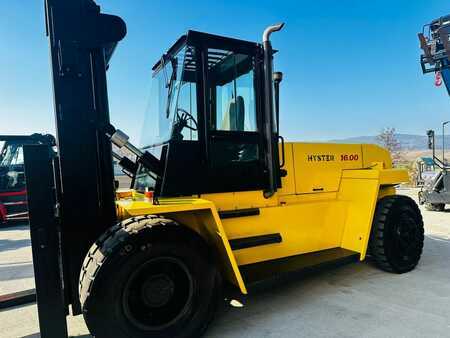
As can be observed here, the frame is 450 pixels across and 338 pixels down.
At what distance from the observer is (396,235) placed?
441 cm

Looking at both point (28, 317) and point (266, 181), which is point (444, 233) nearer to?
point (266, 181)

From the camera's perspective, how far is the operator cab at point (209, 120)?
3.10 m

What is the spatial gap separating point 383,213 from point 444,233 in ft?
12.4

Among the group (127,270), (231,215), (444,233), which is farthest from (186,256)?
(444,233)

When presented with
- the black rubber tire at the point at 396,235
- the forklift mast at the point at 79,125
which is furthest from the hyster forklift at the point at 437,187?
the forklift mast at the point at 79,125

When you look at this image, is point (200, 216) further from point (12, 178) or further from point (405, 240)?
point (12, 178)

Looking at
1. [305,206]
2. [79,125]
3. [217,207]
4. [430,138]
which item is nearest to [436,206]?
[430,138]

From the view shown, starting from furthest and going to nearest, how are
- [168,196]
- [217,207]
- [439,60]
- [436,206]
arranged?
[436,206] → [439,60] → [217,207] → [168,196]

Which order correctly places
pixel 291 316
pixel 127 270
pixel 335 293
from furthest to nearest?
pixel 335 293 < pixel 291 316 < pixel 127 270

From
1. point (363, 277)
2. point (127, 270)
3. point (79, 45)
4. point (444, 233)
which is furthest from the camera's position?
point (444, 233)

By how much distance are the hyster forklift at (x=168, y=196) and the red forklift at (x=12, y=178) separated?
7.99 m

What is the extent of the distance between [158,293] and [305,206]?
2086 millimetres

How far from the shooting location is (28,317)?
11.3ft

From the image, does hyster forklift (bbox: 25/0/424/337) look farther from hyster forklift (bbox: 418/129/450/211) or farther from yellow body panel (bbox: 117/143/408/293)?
hyster forklift (bbox: 418/129/450/211)
